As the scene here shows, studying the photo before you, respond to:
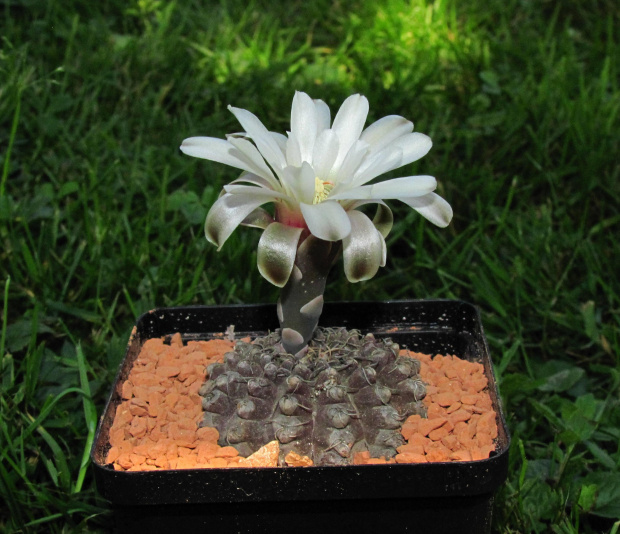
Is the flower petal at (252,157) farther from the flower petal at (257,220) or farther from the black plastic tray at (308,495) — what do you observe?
the black plastic tray at (308,495)

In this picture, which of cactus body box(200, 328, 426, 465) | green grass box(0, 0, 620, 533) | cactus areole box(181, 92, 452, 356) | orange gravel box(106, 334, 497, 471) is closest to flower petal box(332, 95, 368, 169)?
cactus areole box(181, 92, 452, 356)

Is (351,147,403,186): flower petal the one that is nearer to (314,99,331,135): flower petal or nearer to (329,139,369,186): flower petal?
(329,139,369,186): flower petal

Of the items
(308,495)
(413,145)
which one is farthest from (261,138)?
(308,495)

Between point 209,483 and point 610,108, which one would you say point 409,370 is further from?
point 610,108

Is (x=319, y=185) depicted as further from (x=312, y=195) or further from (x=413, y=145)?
(x=413, y=145)

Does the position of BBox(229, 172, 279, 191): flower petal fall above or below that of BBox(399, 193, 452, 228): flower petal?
below

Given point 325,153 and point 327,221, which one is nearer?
point 327,221

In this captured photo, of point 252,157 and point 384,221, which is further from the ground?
point 252,157
